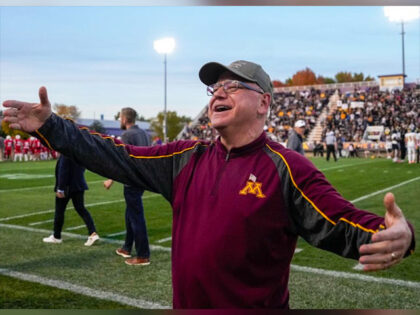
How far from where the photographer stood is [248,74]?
214cm

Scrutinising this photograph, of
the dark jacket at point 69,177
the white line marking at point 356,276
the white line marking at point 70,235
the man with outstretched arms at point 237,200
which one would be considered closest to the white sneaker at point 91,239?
the white line marking at point 70,235

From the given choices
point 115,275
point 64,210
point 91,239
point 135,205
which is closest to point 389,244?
point 115,275

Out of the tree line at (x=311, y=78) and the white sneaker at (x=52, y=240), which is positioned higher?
the tree line at (x=311, y=78)

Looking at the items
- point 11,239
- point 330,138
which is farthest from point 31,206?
point 330,138

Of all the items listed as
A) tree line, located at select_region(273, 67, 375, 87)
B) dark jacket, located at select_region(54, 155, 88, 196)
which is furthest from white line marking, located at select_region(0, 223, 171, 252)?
tree line, located at select_region(273, 67, 375, 87)

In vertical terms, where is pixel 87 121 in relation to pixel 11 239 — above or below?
above

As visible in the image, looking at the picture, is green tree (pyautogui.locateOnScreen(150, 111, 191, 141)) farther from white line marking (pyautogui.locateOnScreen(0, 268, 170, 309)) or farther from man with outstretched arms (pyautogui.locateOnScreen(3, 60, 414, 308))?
man with outstretched arms (pyautogui.locateOnScreen(3, 60, 414, 308))

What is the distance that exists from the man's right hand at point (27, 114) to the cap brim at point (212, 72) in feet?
2.29

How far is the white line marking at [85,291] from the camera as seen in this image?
162 inches

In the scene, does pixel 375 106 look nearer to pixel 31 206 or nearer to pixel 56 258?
pixel 31 206

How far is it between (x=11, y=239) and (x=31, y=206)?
11.0 ft

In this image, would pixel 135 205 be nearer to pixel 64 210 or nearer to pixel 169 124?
pixel 64 210

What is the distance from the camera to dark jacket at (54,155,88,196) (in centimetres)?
631

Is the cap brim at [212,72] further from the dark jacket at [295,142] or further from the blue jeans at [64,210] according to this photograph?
the dark jacket at [295,142]
